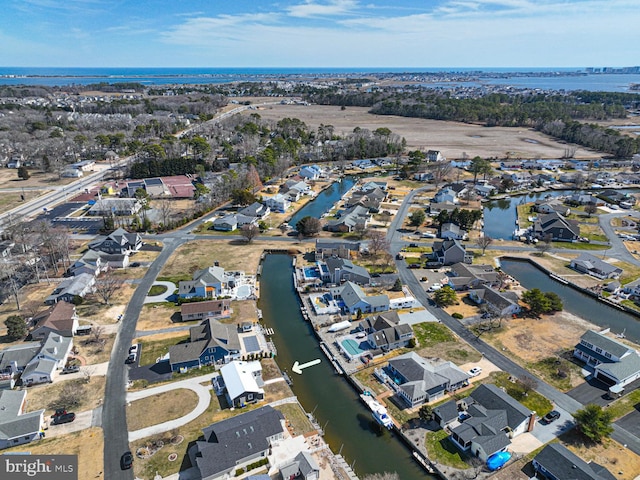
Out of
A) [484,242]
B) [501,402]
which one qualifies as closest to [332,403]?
[501,402]

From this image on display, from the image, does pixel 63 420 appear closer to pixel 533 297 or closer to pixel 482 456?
pixel 482 456

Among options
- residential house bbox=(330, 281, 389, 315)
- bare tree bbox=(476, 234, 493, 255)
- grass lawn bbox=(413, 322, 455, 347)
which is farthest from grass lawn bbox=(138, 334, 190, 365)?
bare tree bbox=(476, 234, 493, 255)

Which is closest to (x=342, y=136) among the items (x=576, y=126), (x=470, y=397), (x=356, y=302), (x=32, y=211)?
(x=576, y=126)

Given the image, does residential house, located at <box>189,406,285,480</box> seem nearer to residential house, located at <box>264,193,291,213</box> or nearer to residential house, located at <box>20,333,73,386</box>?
residential house, located at <box>20,333,73,386</box>

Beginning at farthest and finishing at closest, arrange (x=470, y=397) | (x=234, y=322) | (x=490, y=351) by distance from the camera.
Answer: (x=234, y=322)
(x=490, y=351)
(x=470, y=397)

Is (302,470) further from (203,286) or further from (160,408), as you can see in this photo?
(203,286)
